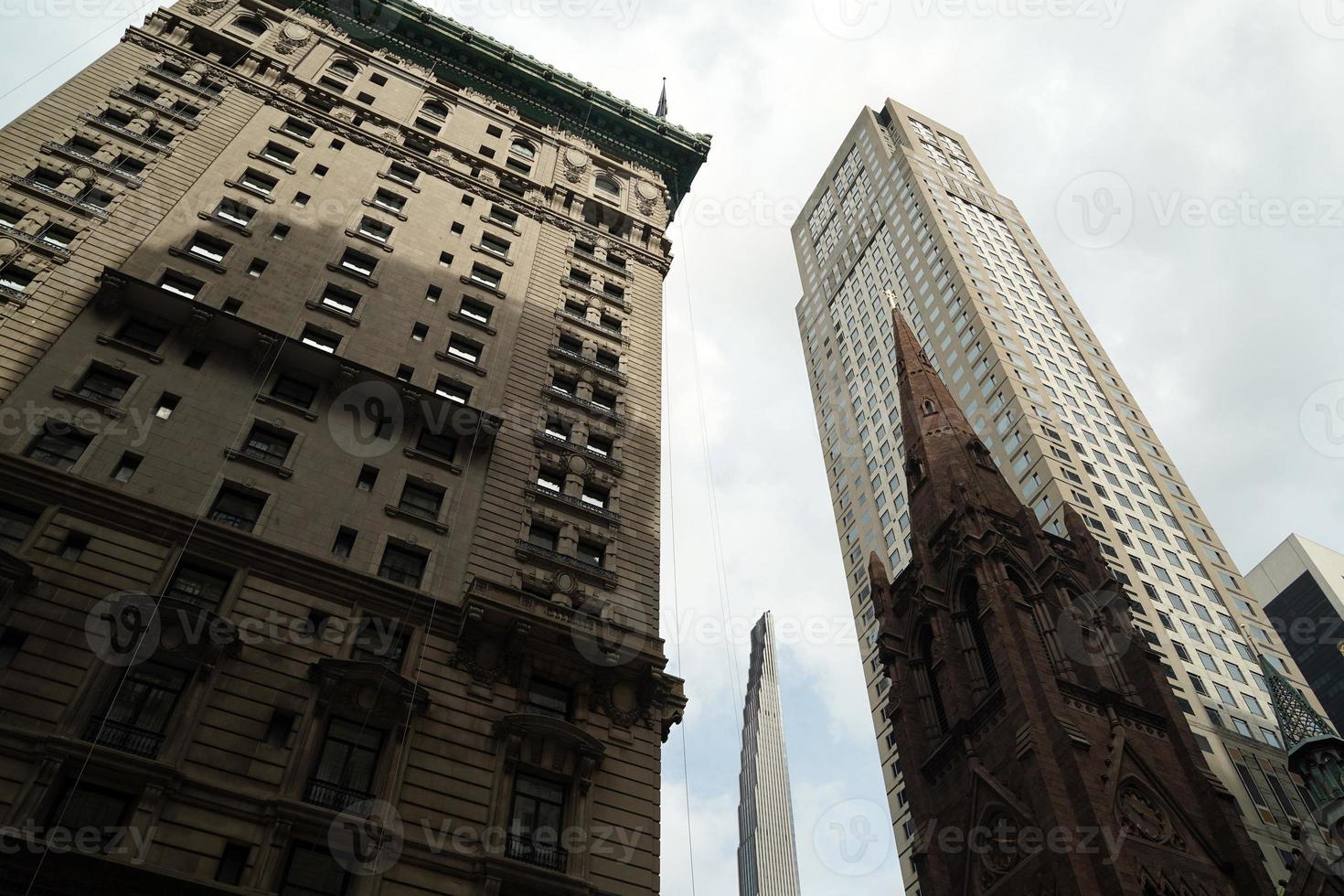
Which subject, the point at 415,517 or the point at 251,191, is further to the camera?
the point at 251,191

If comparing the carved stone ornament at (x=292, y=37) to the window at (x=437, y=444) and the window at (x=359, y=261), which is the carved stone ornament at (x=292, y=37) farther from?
the window at (x=437, y=444)

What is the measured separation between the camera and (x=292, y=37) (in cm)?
4966

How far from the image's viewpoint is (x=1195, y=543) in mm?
68125

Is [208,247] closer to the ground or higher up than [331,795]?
higher up

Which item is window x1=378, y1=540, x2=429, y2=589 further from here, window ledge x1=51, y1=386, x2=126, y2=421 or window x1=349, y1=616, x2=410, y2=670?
window ledge x1=51, y1=386, x2=126, y2=421

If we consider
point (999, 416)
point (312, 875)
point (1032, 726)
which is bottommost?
point (312, 875)

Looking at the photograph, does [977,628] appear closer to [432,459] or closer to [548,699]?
[548,699]

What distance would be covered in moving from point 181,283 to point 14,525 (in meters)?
11.5

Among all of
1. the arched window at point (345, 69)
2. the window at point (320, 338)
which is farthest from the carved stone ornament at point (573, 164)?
the window at point (320, 338)

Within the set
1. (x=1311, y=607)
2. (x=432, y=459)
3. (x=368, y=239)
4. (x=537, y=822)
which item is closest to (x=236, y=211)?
(x=368, y=239)

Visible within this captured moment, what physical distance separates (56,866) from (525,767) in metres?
10.0

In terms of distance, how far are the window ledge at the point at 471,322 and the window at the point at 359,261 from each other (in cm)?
337

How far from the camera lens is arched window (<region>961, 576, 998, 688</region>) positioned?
1720 inches

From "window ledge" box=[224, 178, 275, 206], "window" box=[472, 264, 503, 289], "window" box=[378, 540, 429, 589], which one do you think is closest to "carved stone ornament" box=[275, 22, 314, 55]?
"window ledge" box=[224, 178, 275, 206]
